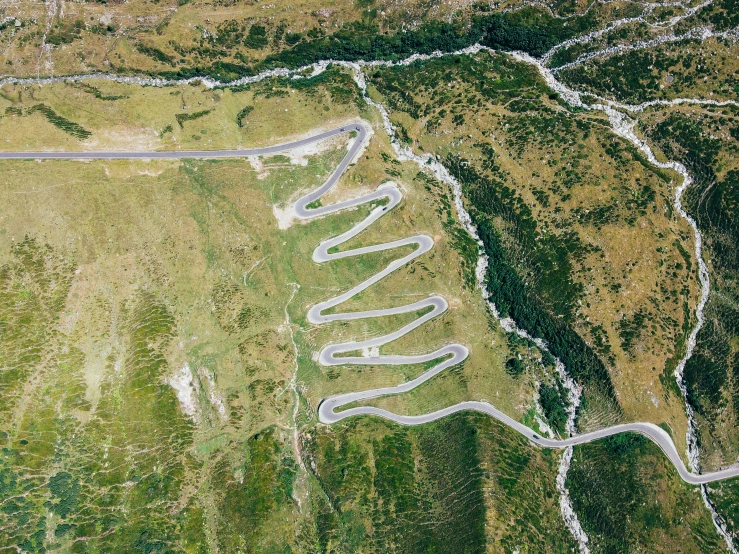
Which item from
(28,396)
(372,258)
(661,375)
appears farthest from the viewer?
(372,258)

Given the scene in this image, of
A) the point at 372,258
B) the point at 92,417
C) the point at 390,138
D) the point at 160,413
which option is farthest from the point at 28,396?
the point at 390,138

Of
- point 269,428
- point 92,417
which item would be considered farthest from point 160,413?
point 269,428

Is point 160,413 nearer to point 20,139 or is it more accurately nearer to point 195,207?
point 195,207

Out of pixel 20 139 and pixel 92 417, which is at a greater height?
pixel 20 139

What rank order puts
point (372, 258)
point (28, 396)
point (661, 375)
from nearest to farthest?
1. point (28, 396)
2. point (661, 375)
3. point (372, 258)

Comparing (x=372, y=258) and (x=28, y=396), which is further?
(x=372, y=258)

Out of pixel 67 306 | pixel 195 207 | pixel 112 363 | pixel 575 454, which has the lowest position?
pixel 575 454

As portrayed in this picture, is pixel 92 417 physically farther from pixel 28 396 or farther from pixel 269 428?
pixel 269 428
